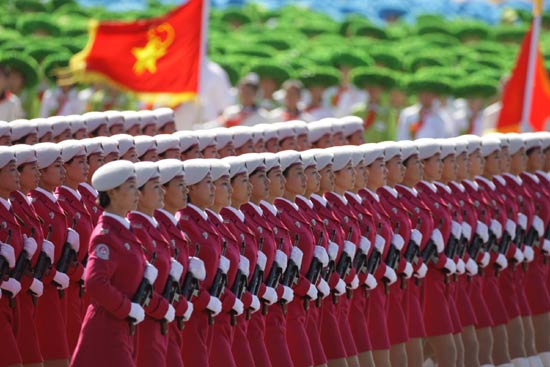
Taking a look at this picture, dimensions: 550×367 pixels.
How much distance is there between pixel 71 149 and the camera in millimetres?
11992

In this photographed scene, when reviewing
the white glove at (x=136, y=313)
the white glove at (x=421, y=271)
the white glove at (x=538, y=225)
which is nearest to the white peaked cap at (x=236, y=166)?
the white glove at (x=136, y=313)

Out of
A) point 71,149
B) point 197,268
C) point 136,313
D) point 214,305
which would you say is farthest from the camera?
point 71,149

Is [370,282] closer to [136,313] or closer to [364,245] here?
[364,245]

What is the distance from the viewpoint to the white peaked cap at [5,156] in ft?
36.8

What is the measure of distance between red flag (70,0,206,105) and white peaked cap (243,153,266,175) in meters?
6.56

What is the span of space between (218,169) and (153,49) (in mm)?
7549

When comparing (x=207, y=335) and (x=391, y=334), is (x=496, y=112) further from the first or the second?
(x=207, y=335)

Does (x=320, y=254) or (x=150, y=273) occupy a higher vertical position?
(x=150, y=273)

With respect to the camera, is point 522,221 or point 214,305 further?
point 522,221

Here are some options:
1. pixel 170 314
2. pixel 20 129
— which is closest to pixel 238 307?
pixel 170 314

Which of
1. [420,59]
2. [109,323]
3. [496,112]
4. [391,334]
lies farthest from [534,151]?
[420,59]

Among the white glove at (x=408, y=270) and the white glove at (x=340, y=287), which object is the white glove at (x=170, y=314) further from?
the white glove at (x=408, y=270)

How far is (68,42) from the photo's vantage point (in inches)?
917

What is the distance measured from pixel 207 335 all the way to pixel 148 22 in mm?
8295
